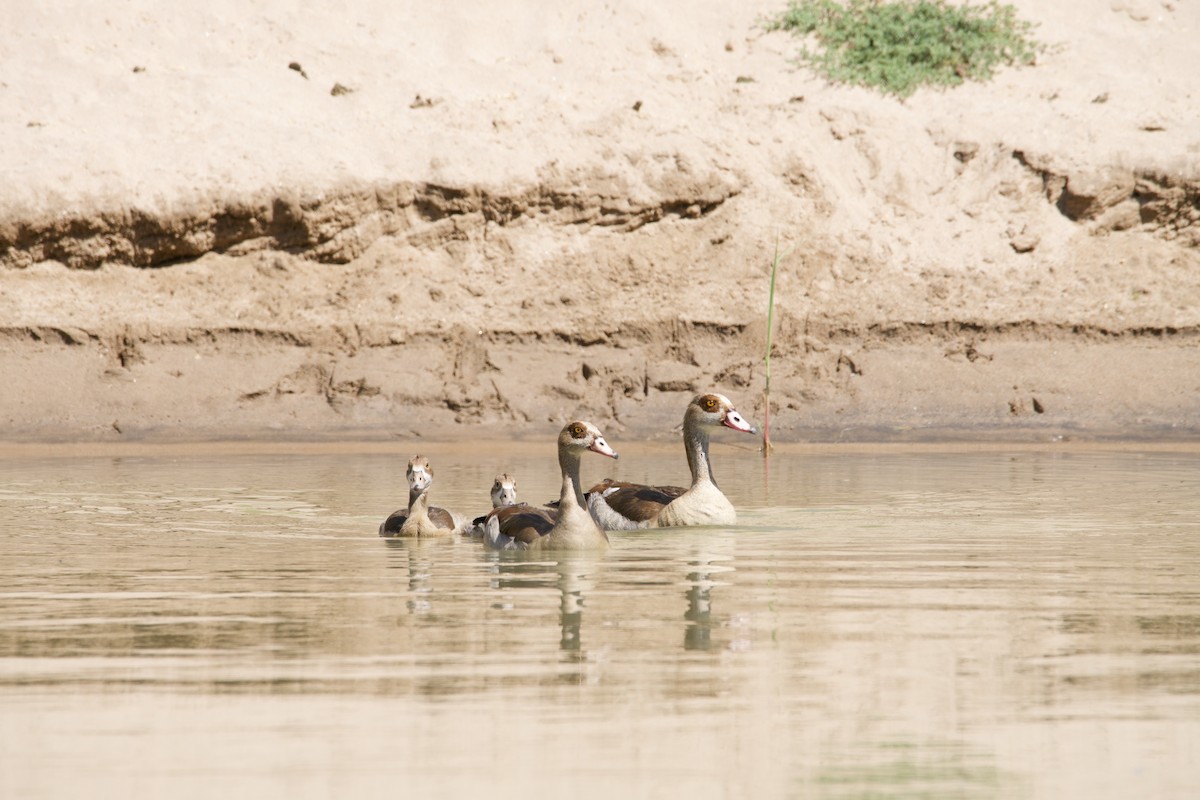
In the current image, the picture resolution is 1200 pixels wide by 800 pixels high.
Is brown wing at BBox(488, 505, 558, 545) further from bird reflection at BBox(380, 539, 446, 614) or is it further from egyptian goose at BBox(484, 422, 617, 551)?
bird reflection at BBox(380, 539, 446, 614)

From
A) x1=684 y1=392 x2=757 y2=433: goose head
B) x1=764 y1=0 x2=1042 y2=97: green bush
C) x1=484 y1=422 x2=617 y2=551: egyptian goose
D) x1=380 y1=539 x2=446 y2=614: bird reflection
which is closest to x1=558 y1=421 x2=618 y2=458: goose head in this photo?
x1=484 y1=422 x2=617 y2=551: egyptian goose

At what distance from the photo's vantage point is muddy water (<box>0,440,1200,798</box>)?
5523mm

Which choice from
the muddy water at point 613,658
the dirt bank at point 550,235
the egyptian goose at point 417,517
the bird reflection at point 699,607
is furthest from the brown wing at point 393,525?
the dirt bank at point 550,235

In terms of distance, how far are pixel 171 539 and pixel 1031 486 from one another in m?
8.46

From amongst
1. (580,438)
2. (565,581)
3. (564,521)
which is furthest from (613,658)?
(580,438)

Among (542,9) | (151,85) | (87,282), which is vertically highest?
(542,9)

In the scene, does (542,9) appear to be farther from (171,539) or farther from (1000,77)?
(171,539)

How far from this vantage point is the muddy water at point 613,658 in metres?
5.52

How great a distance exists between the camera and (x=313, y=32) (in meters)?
30.6

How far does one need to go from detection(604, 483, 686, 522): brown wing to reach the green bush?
18805mm

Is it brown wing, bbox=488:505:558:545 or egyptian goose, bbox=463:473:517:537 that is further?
egyptian goose, bbox=463:473:517:537

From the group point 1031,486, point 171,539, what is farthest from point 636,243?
point 171,539

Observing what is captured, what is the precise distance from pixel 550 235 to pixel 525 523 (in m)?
16.4

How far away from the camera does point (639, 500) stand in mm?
13648
